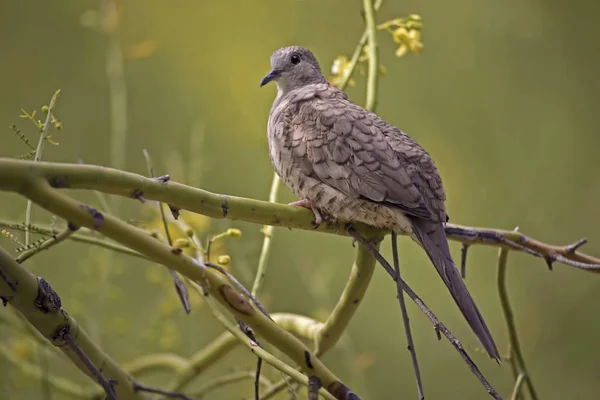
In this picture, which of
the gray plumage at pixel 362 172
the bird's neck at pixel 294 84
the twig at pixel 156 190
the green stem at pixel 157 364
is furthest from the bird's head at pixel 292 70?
the green stem at pixel 157 364

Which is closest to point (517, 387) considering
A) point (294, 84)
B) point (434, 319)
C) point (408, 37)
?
point (434, 319)

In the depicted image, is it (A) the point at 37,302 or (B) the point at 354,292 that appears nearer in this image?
(A) the point at 37,302

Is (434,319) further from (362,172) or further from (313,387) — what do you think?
(362,172)

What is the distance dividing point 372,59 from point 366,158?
234mm

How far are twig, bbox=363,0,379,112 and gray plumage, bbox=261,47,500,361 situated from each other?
0.05m

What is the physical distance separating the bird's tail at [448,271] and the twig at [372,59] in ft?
1.00

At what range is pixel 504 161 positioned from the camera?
104 inches

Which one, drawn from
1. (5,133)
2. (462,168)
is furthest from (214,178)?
(462,168)

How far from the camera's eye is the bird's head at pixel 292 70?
1.65 meters

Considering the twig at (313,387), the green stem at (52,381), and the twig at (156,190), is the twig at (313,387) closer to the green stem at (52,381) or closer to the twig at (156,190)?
the twig at (156,190)

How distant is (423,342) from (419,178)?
1.35 metres

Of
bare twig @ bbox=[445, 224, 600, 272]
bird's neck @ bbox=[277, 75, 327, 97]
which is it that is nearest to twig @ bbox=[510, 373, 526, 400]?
bare twig @ bbox=[445, 224, 600, 272]

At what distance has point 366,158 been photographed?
1.23 m

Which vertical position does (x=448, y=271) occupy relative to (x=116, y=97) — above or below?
below
